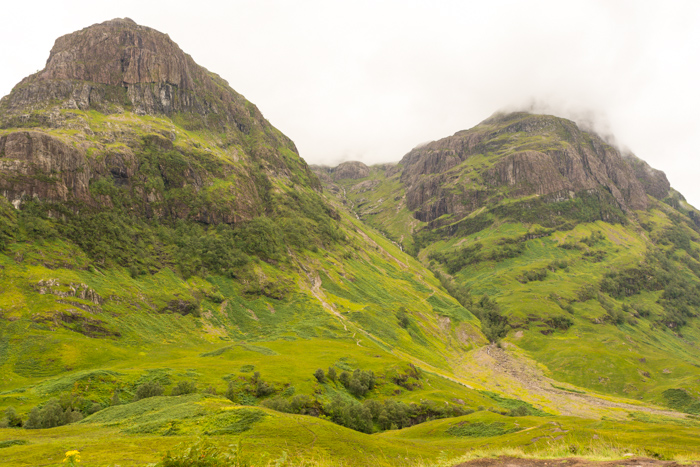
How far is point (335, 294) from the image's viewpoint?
573 ft

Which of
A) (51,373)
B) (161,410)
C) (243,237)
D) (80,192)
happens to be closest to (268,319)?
Answer: (243,237)

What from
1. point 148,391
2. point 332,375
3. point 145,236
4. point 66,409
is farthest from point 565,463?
point 145,236

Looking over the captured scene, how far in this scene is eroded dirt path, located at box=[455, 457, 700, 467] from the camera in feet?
56.7

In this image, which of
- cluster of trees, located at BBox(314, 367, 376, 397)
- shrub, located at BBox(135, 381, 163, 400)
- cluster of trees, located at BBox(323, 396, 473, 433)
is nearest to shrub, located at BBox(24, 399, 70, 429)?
shrub, located at BBox(135, 381, 163, 400)

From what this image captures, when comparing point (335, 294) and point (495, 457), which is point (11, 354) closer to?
point (495, 457)

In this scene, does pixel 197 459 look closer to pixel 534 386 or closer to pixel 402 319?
pixel 534 386

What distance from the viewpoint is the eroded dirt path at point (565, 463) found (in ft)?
56.7

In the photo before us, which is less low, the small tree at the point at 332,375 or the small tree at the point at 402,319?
the small tree at the point at 402,319

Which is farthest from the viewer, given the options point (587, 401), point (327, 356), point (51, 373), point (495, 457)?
point (587, 401)

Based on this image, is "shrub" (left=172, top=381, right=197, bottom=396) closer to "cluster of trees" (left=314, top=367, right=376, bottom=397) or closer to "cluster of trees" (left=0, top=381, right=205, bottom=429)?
"cluster of trees" (left=0, top=381, right=205, bottom=429)

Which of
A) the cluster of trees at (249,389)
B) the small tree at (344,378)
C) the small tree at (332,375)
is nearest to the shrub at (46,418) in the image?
the cluster of trees at (249,389)

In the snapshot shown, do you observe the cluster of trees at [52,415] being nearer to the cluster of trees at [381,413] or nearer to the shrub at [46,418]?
the shrub at [46,418]

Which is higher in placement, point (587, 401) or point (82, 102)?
point (82, 102)

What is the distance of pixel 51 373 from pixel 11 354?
9.92 metres
